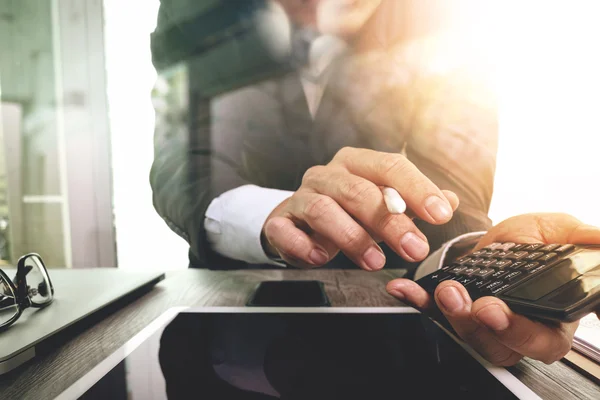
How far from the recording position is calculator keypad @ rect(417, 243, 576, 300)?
0.73 feet

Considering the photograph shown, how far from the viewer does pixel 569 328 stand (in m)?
0.21

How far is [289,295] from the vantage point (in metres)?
0.37

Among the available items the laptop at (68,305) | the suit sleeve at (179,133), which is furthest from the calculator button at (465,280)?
the suit sleeve at (179,133)

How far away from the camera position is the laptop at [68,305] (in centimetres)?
22

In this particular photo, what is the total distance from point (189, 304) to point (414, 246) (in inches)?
9.8

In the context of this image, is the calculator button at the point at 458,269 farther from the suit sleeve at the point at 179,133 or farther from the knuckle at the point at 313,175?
the suit sleeve at the point at 179,133

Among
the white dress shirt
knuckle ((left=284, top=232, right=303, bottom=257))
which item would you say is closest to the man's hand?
knuckle ((left=284, top=232, right=303, bottom=257))

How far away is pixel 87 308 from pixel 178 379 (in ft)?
0.51

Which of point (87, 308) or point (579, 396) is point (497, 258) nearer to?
point (579, 396)

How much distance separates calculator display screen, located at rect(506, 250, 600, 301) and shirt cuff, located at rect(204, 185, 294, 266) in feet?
1.36

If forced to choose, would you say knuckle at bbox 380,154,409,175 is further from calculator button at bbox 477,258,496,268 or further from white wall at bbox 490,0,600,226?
white wall at bbox 490,0,600,226

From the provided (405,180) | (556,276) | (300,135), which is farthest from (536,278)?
(300,135)

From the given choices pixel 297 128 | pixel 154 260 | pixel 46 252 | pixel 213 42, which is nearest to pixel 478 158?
pixel 297 128

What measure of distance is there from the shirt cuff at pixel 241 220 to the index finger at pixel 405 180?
26cm
